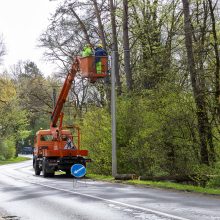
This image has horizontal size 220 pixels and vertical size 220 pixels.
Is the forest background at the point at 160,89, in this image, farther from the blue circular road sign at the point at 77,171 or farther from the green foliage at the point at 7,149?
the green foliage at the point at 7,149

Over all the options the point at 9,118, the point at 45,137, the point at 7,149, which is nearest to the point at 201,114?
the point at 45,137

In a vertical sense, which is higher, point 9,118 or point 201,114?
point 9,118

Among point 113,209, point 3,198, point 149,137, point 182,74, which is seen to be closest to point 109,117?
point 149,137

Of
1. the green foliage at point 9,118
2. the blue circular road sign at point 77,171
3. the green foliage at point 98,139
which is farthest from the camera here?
the green foliage at point 9,118

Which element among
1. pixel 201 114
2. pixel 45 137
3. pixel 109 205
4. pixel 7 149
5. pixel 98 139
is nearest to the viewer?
pixel 109 205

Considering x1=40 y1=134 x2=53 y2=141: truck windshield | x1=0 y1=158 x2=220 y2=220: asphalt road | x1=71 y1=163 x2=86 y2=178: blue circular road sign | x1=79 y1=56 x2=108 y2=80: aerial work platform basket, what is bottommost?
x1=0 y1=158 x2=220 y2=220: asphalt road

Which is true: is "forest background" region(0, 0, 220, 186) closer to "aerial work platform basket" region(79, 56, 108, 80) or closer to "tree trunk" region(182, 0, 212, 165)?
"tree trunk" region(182, 0, 212, 165)

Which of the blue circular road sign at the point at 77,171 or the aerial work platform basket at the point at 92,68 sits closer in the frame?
the blue circular road sign at the point at 77,171

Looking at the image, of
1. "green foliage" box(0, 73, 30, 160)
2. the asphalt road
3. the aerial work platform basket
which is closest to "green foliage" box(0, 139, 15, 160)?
"green foliage" box(0, 73, 30, 160)

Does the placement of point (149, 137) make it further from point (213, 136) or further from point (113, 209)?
point (113, 209)

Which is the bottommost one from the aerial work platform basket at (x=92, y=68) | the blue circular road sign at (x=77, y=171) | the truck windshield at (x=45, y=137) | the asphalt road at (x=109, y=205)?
the asphalt road at (x=109, y=205)

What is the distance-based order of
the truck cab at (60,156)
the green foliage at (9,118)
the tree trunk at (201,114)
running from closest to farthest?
the tree trunk at (201,114)
the truck cab at (60,156)
the green foliage at (9,118)

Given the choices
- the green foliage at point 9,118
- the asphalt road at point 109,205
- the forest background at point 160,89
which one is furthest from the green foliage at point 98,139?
the green foliage at point 9,118

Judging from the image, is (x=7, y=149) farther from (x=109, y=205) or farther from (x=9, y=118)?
(x=109, y=205)
